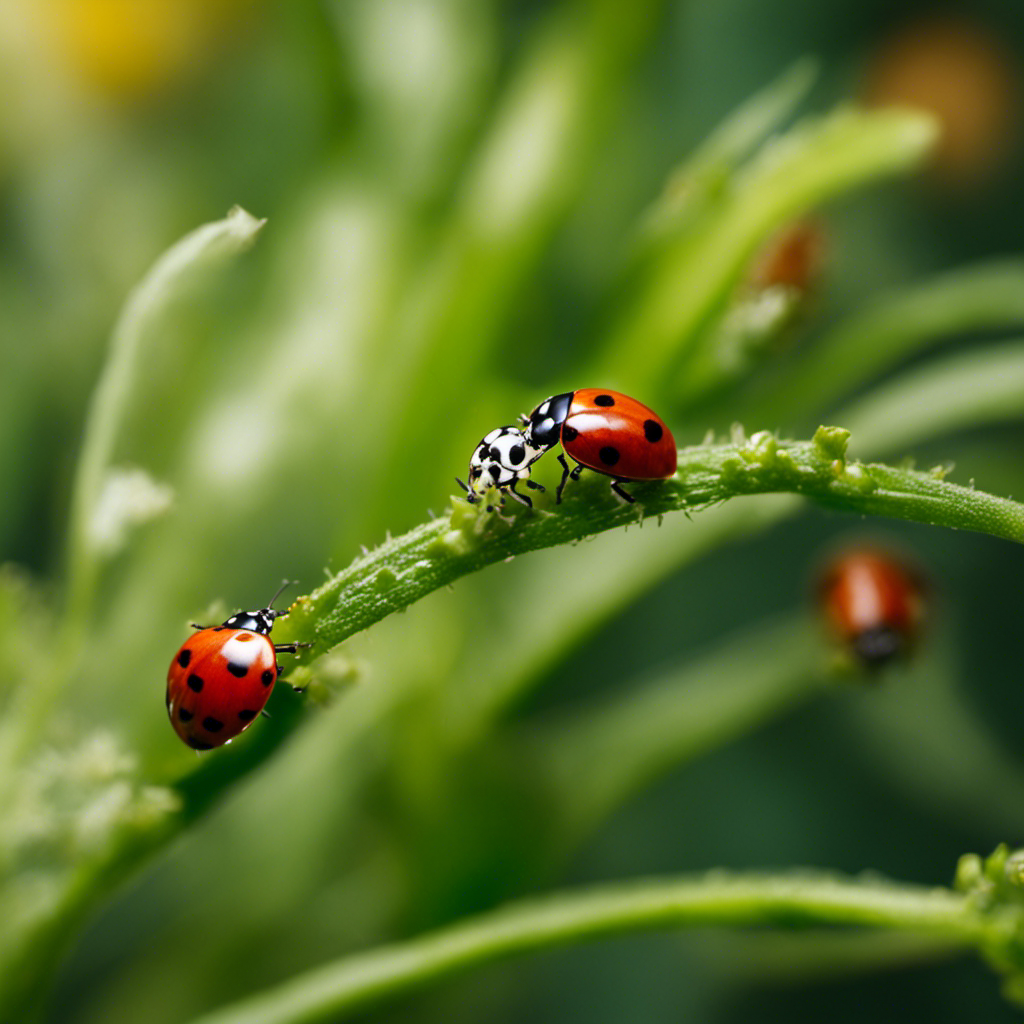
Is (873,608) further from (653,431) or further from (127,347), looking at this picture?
(127,347)

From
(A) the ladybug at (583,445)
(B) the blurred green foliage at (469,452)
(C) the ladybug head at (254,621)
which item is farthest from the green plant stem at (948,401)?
(C) the ladybug head at (254,621)

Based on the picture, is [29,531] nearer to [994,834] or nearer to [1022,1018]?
[994,834]

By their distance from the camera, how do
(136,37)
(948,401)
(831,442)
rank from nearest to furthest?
(831,442) → (948,401) → (136,37)

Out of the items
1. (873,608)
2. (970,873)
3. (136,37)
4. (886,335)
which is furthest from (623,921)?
(136,37)

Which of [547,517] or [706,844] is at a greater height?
[706,844]

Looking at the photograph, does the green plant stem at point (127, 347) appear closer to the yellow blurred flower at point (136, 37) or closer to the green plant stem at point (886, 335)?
the green plant stem at point (886, 335)

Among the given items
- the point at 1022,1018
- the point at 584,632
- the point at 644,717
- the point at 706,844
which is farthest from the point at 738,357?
the point at 1022,1018
